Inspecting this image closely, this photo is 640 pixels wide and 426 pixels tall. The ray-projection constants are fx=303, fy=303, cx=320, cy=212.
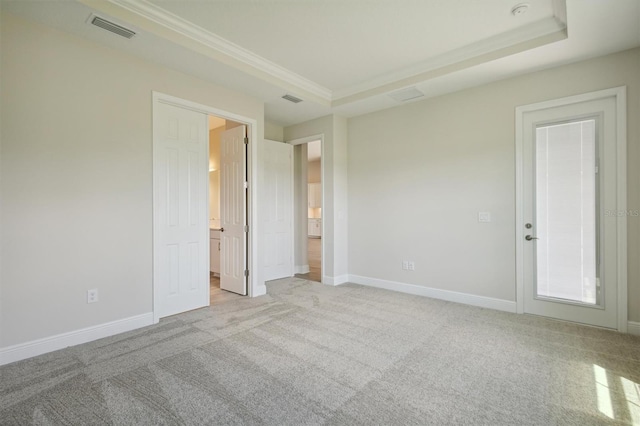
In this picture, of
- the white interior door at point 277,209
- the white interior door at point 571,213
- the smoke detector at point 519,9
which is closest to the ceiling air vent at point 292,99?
the white interior door at point 277,209

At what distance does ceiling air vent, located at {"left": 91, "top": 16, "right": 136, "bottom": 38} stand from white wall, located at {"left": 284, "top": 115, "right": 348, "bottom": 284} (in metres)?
3.10

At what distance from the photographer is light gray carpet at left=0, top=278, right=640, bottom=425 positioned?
6.15 feet

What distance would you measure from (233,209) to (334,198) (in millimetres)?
1675

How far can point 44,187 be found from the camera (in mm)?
2656

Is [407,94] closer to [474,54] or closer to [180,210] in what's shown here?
[474,54]

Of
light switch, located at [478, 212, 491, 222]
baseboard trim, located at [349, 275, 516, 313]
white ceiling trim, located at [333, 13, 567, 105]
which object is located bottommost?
baseboard trim, located at [349, 275, 516, 313]

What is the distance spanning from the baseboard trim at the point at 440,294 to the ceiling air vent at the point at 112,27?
443 centimetres

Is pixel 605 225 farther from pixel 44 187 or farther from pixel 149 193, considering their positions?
pixel 44 187

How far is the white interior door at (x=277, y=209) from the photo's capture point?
18.1 ft

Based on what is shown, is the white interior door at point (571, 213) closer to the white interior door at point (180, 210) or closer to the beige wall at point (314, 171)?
the white interior door at point (180, 210)

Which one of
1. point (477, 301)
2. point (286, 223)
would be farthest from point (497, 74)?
point (286, 223)

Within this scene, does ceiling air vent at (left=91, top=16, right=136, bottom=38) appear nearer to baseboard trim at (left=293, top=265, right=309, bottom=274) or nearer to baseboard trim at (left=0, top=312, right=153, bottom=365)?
baseboard trim at (left=0, top=312, right=153, bottom=365)

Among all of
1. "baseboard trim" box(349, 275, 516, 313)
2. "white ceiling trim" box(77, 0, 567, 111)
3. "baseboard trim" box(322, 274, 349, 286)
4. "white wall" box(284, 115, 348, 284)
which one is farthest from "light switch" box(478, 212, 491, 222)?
"baseboard trim" box(322, 274, 349, 286)

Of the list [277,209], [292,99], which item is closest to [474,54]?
[292,99]
